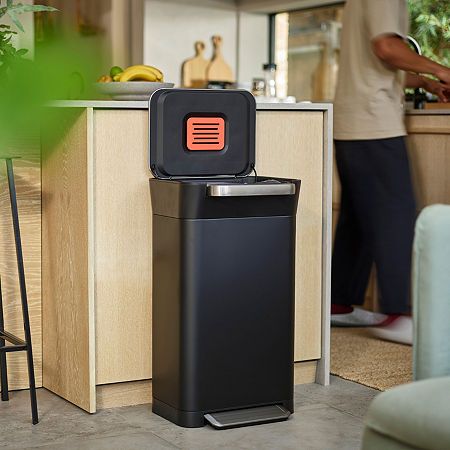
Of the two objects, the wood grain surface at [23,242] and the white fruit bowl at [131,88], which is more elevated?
the white fruit bowl at [131,88]

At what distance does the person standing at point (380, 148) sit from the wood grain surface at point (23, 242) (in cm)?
132

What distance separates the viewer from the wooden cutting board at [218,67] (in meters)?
4.82

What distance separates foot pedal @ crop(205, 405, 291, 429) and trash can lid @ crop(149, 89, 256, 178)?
648 mm

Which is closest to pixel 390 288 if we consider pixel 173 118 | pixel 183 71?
pixel 173 118

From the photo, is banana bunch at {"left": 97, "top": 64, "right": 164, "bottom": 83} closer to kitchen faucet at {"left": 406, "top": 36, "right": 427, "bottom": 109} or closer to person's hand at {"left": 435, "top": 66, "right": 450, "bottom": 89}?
person's hand at {"left": 435, "top": 66, "right": 450, "bottom": 89}

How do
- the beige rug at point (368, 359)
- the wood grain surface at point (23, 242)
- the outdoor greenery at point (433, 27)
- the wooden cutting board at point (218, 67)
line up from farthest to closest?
the wooden cutting board at point (218, 67), the outdoor greenery at point (433, 27), the beige rug at point (368, 359), the wood grain surface at point (23, 242)

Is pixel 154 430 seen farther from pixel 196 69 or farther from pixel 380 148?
pixel 196 69

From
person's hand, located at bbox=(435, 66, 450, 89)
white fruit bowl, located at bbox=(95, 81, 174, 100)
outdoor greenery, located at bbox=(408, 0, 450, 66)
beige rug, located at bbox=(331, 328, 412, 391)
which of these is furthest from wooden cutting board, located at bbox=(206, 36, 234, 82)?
white fruit bowl, located at bbox=(95, 81, 174, 100)

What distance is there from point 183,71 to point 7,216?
247cm

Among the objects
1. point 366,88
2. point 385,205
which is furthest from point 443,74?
point 385,205

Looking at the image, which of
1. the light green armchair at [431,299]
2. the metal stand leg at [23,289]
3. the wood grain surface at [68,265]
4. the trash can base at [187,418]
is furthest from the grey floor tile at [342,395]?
the light green armchair at [431,299]

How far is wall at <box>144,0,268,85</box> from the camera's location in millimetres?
4648

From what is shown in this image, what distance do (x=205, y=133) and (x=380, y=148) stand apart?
3.73ft

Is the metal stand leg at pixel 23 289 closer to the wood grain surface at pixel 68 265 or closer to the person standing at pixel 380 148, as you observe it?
the wood grain surface at pixel 68 265
